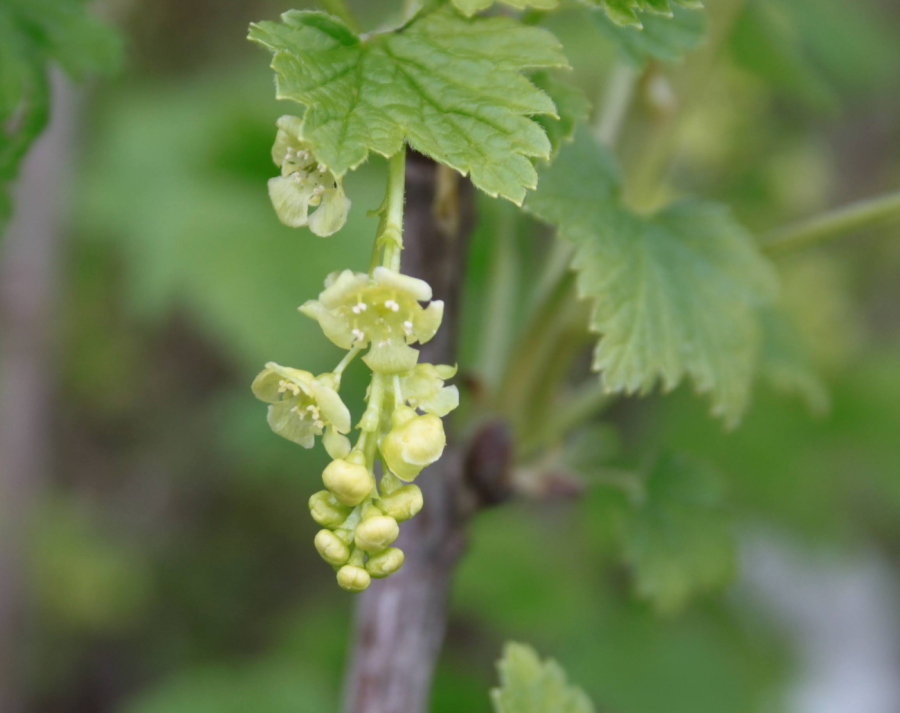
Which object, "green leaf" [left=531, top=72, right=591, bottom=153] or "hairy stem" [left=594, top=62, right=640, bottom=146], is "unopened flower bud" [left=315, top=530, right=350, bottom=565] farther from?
"hairy stem" [left=594, top=62, right=640, bottom=146]

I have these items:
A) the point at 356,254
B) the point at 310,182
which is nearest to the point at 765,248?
the point at 310,182

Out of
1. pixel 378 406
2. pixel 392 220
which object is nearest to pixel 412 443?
pixel 378 406

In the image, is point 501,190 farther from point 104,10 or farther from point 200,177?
point 104,10

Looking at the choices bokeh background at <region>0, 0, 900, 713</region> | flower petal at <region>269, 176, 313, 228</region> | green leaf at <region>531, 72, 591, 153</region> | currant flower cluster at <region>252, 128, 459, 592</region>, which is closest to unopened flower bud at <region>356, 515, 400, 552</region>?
currant flower cluster at <region>252, 128, 459, 592</region>

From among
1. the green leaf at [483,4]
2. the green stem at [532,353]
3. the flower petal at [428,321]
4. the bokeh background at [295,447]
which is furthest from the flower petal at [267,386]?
the bokeh background at [295,447]

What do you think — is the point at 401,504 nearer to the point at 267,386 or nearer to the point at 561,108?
the point at 267,386
